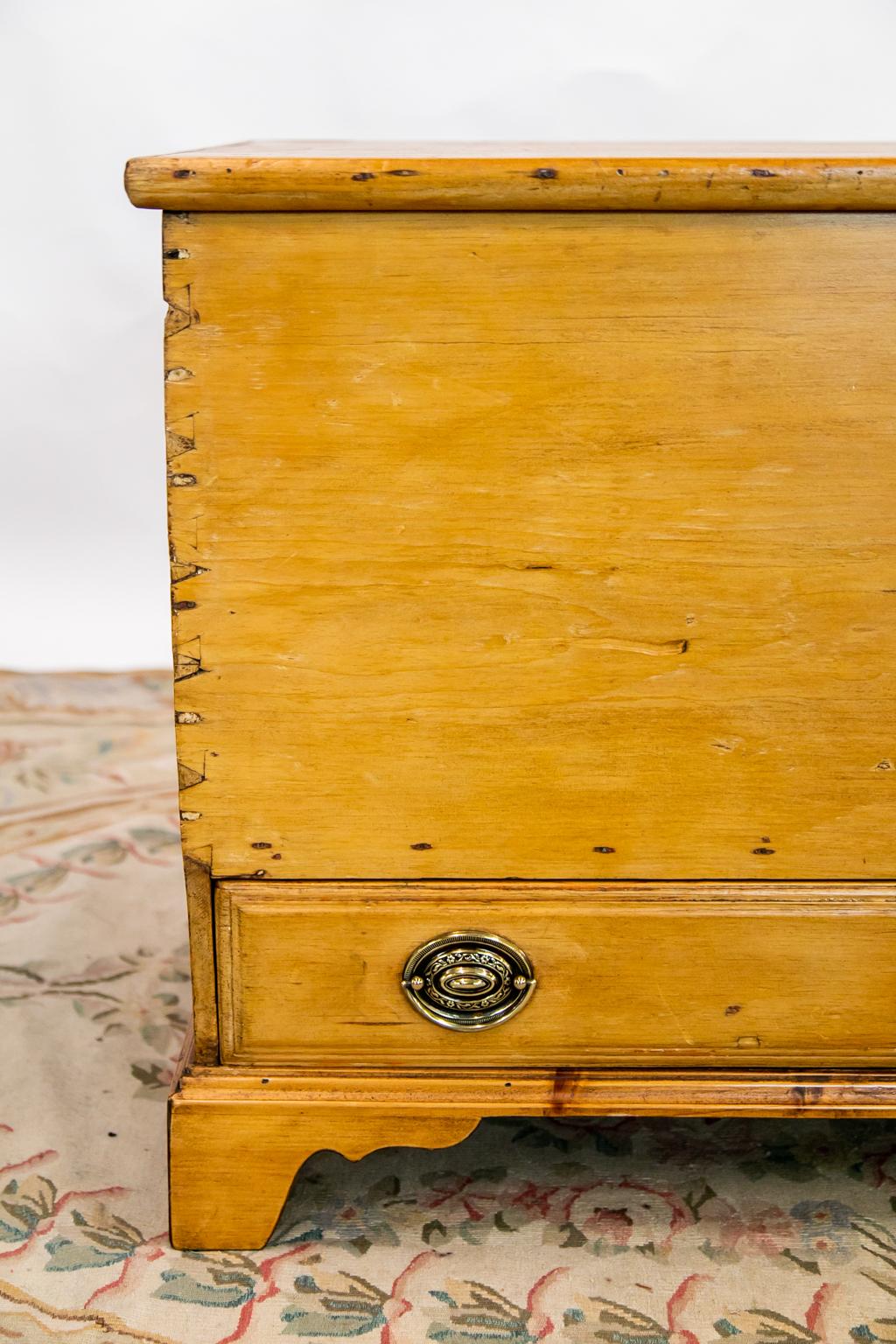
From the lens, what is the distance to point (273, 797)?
1072 mm

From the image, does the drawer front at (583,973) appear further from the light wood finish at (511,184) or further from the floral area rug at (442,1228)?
the light wood finish at (511,184)

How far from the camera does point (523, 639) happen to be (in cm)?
104

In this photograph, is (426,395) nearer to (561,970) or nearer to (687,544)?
(687,544)

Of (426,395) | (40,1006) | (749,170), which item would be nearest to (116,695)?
(40,1006)

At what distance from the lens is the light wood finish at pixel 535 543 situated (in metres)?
0.99

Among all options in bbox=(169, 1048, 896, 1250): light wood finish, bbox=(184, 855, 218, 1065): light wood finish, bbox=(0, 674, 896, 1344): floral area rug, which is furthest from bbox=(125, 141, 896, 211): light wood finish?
bbox=(0, 674, 896, 1344): floral area rug

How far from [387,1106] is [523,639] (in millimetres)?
403

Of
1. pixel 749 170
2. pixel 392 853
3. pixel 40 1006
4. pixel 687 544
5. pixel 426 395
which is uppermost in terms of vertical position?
pixel 749 170

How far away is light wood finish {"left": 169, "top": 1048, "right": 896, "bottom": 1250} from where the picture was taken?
3.68 ft

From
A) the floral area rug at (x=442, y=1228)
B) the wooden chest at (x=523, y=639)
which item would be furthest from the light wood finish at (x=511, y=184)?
the floral area rug at (x=442, y=1228)

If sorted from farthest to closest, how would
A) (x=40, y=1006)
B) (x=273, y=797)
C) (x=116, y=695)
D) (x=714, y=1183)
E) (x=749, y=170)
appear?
(x=116, y=695) < (x=40, y=1006) < (x=714, y=1183) < (x=273, y=797) < (x=749, y=170)

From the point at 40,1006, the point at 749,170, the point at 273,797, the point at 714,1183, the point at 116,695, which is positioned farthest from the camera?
the point at 116,695

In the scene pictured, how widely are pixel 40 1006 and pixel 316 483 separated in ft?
2.73

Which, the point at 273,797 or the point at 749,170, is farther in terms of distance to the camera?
the point at 273,797
